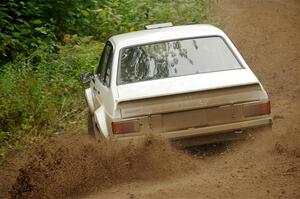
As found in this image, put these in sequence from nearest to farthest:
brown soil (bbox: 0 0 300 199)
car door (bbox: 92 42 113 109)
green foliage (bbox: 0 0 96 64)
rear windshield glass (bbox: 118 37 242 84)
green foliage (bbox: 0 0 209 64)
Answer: brown soil (bbox: 0 0 300 199)
rear windshield glass (bbox: 118 37 242 84)
car door (bbox: 92 42 113 109)
green foliage (bbox: 0 0 96 64)
green foliage (bbox: 0 0 209 64)

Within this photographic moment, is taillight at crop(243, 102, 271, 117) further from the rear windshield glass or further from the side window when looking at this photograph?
the side window

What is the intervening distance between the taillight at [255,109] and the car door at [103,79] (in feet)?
5.35

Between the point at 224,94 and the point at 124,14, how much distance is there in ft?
28.6

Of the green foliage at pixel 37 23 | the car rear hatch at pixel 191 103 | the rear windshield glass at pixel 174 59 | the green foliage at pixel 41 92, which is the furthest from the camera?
the green foliage at pixel 37 23

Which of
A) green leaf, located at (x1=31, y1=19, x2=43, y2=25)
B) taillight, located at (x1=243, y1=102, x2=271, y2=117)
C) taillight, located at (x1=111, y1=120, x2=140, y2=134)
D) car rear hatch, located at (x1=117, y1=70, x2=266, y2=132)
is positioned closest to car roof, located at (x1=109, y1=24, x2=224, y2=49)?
car rear hatch, located at (x1=117, y1=70, x2=266, y2=132)

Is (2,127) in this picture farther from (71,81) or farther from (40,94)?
(71,81)

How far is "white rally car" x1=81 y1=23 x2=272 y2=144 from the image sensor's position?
593cm

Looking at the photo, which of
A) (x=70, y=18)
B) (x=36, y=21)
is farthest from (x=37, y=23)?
(x=70, y=18)

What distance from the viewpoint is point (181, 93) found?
232 inches

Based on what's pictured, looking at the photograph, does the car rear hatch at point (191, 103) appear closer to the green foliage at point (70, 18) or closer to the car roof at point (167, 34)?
the car roof at point (167, 34)

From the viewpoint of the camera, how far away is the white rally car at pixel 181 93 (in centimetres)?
593

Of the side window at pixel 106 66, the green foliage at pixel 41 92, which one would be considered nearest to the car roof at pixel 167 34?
the side window at pixel 106 66

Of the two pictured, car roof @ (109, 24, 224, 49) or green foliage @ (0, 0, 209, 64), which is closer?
car roof @ (109, 24, 224, 49)

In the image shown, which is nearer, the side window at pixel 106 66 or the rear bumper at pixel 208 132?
the rear bumper at pixel 208 132
